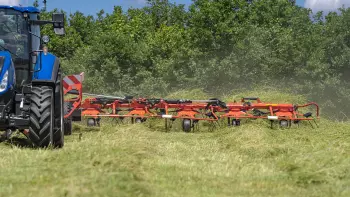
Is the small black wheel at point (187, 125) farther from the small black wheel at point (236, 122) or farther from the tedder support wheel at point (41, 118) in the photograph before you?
the tedder support wheel at point (41, 118)

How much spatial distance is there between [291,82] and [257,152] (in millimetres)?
18036

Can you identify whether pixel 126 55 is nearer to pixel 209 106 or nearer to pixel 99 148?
pixel 209 106

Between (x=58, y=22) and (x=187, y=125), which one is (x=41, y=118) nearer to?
(x=58, y=22)

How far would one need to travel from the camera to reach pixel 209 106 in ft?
46.6

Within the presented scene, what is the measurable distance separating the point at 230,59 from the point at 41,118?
1819cm

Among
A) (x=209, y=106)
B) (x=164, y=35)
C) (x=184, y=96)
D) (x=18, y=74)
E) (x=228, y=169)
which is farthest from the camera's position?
(x=164, y=35)

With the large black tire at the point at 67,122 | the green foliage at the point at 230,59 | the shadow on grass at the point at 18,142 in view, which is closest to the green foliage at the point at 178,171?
the shadow on grass at the point at 18,142

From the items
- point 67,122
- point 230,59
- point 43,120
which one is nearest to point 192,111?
point 67,122

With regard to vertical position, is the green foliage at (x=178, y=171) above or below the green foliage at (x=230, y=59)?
below

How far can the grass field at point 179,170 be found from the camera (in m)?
5.30

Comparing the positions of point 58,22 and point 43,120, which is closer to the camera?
point 43,120

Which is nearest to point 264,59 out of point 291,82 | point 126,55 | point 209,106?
point 291,82

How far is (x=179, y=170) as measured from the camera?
21.8ft

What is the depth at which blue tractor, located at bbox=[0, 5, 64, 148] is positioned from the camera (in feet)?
27.8
